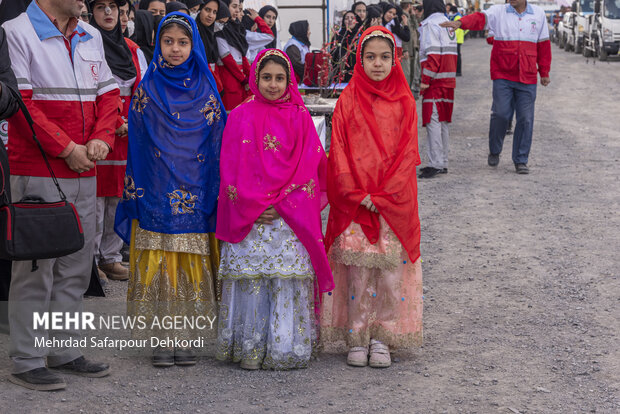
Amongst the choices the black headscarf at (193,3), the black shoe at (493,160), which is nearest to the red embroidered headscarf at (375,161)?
the black headscarf at (193,3)

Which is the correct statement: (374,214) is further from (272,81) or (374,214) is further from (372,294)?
(272,81)

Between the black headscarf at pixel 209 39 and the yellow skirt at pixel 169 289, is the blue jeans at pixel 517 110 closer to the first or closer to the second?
the black headscarf at pixel 209 39

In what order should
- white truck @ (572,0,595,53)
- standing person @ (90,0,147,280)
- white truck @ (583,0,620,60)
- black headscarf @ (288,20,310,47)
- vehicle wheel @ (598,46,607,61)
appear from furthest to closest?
white truck @ (572,0,595,53) → vehicle wheel @ (598,46,607,61) → white truck @ (583,0,620,60) → black headscarf @ (288,20,310,47) → standing person @ (90,0,147,280)

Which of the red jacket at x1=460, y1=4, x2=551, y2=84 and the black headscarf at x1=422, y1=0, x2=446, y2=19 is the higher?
the black headscarf at x1=422, y1=0, x2=446, y2=19

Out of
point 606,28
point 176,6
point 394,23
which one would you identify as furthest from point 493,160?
point 606,28

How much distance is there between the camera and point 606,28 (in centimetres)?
2216

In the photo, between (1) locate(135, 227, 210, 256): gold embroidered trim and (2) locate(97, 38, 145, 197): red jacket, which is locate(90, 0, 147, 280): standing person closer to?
(2) locate(97, 38, 145, 197): red jacket

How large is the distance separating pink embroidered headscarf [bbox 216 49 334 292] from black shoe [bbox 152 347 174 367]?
650 mm

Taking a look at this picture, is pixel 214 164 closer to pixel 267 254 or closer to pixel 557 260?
pixel 267 254

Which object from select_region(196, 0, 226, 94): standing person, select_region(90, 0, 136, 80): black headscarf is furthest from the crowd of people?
select_region(196, 0, 226, 94): standing person

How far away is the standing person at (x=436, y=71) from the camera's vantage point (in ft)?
28.2

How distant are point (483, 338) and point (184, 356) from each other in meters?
1.63

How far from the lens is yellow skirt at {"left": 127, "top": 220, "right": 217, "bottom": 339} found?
4.09m

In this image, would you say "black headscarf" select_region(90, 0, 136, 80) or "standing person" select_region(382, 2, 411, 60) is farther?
"standing person" select_region(382, 2, 411, 60)
